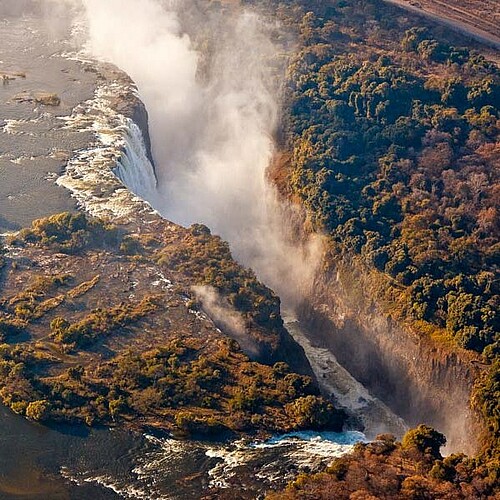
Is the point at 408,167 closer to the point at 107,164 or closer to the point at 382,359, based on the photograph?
the point at 382,359

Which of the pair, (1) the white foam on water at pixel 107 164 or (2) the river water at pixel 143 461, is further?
(1) the white foam on water at pixel 107 164

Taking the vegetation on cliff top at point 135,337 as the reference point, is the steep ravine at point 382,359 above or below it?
below

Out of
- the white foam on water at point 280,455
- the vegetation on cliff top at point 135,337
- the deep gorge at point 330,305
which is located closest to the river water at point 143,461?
the white foam on water at point 280,455

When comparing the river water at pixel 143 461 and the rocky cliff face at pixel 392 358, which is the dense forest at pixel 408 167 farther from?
the river water at pixel 143 461

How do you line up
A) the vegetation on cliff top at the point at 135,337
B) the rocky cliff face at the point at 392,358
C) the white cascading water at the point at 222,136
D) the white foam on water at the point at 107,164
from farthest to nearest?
the white cascading water at the point at 222,136
the white foam on water at the point at 107,164
the rocky cliff face at the point at 392,358
the vegetation on cliff top at the point at 135,337

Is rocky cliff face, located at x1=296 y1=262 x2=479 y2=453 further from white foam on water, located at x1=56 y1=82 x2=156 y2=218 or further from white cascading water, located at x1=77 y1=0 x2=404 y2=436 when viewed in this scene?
white foam on water, located at x1=56 y1=82 x2=156 y2=218

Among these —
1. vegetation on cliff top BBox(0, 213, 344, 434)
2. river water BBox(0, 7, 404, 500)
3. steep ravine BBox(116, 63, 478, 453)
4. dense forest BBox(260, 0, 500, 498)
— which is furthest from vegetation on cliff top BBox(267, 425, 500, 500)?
steep ravine BBox(116, 63, 478, 453)
